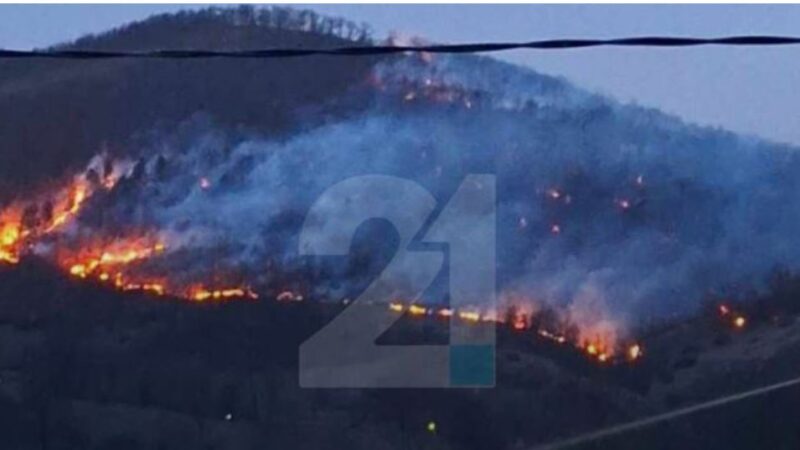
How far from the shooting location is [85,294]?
739cm

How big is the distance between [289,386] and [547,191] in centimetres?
132

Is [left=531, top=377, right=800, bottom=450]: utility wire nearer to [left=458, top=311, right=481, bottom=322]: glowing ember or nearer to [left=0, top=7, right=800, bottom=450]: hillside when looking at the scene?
[left=0, top=7, right=800, bottom=450]: hillside

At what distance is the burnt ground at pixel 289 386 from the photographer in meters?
7.18

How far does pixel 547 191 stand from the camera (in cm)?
724

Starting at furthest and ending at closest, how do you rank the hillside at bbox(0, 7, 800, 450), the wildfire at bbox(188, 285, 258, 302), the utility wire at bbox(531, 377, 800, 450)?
the wildfire at bbox(188, 285, 258, 302) < the hillside at bbox(0, 7, 800, 450) < the utility wire at bbox(531, 377, 800, 450)

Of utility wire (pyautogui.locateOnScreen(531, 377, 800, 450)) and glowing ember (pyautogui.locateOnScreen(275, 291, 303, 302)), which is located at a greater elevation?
glowing ember (pyautogui.locateOnScreen(275, 291, 303, 302))

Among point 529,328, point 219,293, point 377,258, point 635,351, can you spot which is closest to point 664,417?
point 635,351

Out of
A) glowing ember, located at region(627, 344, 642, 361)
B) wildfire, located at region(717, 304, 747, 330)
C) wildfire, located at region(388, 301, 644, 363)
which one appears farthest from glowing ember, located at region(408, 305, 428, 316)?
wildfire, located at region(717, 304, 747, 330)

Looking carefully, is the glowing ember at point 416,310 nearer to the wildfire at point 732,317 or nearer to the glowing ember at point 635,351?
the glowing ember at point 635,351

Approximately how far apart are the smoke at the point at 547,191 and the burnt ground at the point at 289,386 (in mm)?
212

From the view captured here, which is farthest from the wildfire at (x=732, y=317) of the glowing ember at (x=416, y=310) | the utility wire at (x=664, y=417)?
the glowing ember at (x=416, y=310)

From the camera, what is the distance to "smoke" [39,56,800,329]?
7.21 m

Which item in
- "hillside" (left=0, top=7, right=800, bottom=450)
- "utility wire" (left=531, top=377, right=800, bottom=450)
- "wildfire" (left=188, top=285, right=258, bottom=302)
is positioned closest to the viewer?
"utility wire" (left=531, top=377, right=800, bottom=450)

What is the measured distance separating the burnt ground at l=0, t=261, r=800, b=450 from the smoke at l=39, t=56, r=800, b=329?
0.70 feet
